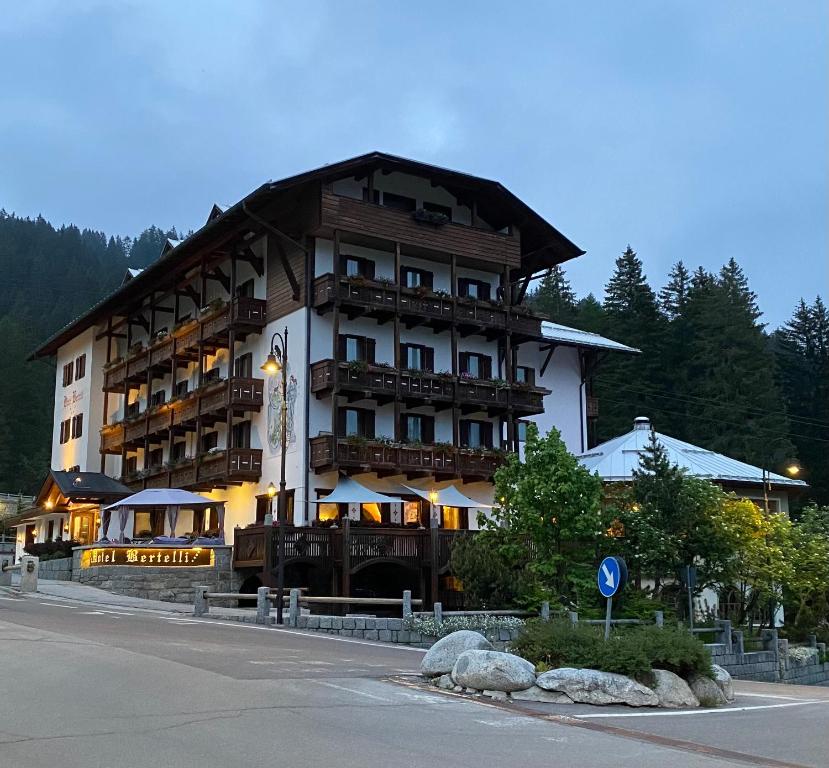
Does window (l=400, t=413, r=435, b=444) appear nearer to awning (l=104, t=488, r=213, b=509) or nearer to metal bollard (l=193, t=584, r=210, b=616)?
awning (l=104, t=488, r=213, b=509)

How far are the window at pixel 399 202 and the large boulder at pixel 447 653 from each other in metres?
26.7

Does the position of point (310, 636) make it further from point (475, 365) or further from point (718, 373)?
point (718, 373)

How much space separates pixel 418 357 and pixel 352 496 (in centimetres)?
815

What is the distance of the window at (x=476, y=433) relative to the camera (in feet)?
139

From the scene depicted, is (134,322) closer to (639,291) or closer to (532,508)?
(532,508)

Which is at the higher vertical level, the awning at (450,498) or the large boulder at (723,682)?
the awning at (450,498)

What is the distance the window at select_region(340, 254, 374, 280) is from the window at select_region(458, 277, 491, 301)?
4.60 metres

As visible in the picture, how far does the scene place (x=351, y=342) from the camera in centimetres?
4034

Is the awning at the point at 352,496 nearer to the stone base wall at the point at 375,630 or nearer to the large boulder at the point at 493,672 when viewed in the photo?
the stone base wall at the point at 375,630

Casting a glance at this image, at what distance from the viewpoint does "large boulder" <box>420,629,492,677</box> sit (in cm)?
1653

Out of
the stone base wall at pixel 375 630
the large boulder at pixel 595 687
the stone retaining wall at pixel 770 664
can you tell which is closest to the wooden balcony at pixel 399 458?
the stone base wall at pixel 375 630

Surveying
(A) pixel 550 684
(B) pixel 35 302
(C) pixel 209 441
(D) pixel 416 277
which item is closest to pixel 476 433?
(D) pixel 416 277

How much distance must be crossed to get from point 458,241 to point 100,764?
114ft

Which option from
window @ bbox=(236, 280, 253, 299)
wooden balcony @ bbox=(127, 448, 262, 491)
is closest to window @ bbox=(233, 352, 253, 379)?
window @ bbox=(236, 280, 253, 299)
